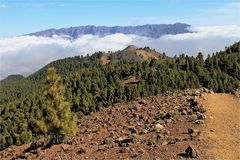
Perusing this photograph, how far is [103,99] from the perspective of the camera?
14288 cm

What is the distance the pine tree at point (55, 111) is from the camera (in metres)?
49.3

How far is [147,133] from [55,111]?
40.2 feet

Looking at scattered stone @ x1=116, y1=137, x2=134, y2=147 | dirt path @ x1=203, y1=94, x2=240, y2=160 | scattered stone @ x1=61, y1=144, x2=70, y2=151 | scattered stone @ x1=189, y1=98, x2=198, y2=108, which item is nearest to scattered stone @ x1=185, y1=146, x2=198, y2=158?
dirt path @ x1=203, y1=94, x2=240, y2=160

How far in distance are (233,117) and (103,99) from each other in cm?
9683

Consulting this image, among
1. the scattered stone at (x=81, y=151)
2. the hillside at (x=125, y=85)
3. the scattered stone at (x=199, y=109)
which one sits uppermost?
the scattered stone at (x=199, y=109)

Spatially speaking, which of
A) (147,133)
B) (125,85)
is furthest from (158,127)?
(125,85)

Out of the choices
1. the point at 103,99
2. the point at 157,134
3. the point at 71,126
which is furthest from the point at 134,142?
the point at 103,99

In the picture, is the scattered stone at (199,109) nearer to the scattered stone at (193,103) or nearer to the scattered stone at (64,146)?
the scattered stone at (193,103)

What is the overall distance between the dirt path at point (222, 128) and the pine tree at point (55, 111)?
1652 centimetres

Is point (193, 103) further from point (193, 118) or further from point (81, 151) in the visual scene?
point (81, 151)

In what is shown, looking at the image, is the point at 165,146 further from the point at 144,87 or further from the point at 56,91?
the point at 144,87

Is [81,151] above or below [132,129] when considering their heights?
below

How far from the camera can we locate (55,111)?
→ 49656mm

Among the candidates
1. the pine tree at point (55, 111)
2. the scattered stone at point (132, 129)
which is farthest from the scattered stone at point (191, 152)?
the pine tree at point (55, 111)
